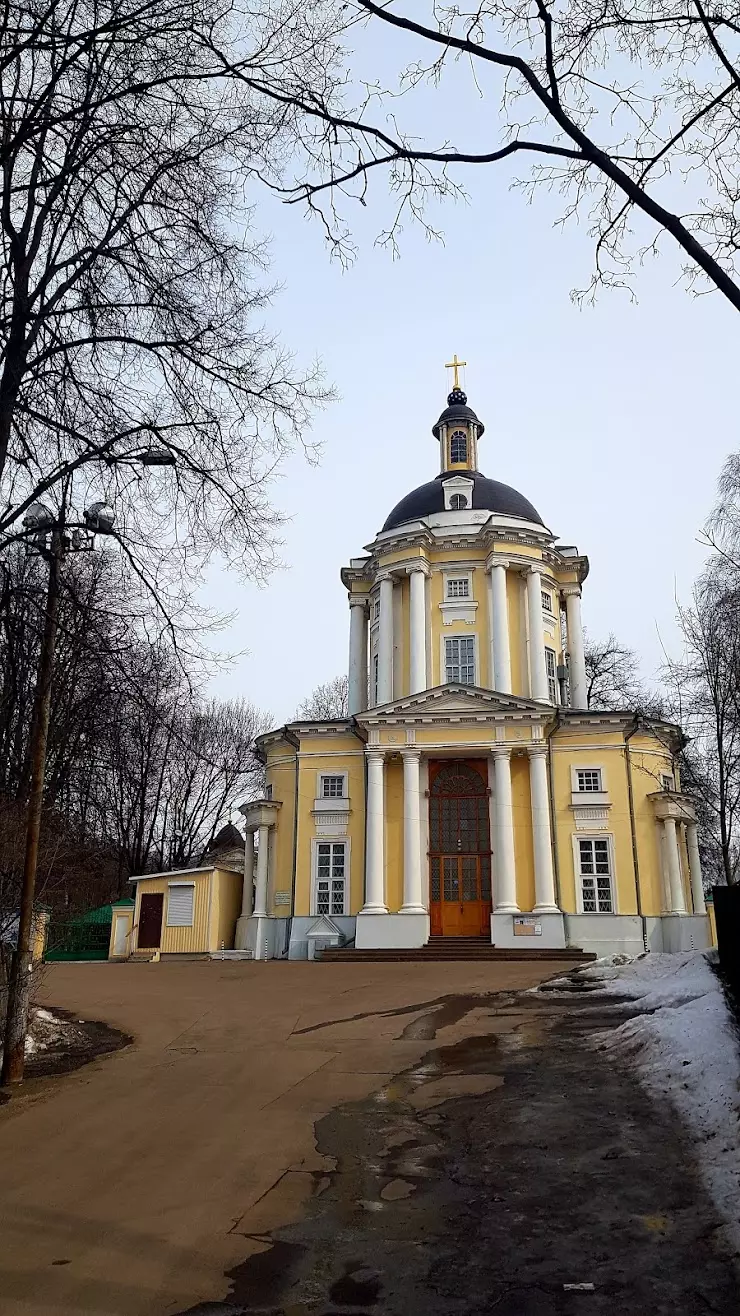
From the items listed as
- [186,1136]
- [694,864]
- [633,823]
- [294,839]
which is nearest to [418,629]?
[294,839]

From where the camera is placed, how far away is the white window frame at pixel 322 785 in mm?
31734

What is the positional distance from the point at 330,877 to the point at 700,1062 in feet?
78.8

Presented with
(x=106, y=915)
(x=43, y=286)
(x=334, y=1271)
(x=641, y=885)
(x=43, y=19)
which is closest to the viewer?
(x=334, y=1271)

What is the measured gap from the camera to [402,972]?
2170 centimetres

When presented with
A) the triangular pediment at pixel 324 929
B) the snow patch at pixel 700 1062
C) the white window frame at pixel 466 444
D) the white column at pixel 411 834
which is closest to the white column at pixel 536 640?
the white column at pixel 411 834

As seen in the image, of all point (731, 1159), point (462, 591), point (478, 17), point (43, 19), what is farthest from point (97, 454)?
point (462, 591)

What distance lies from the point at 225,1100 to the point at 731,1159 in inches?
188

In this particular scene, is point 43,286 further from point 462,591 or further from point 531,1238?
point 462,591

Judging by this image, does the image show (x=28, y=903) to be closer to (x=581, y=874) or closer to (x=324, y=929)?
(x=324, y=929)

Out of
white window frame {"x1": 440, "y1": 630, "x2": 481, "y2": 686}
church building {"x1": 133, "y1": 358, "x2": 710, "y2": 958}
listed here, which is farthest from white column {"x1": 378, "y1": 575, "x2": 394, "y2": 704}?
white window frame {"x1": 440, "y1": 630, "x2": 481, "y2": 686}

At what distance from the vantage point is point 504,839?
29.0 meters

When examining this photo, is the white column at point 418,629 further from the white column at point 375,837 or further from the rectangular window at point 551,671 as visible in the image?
the rectangular window at point 551,671

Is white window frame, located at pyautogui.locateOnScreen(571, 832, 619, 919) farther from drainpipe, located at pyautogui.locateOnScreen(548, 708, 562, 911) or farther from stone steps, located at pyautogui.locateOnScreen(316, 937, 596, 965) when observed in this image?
stone steps, located at pyautogui.locateOnScreen(316, 937, 596, 965)

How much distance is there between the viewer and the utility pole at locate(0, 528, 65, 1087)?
384 inches
